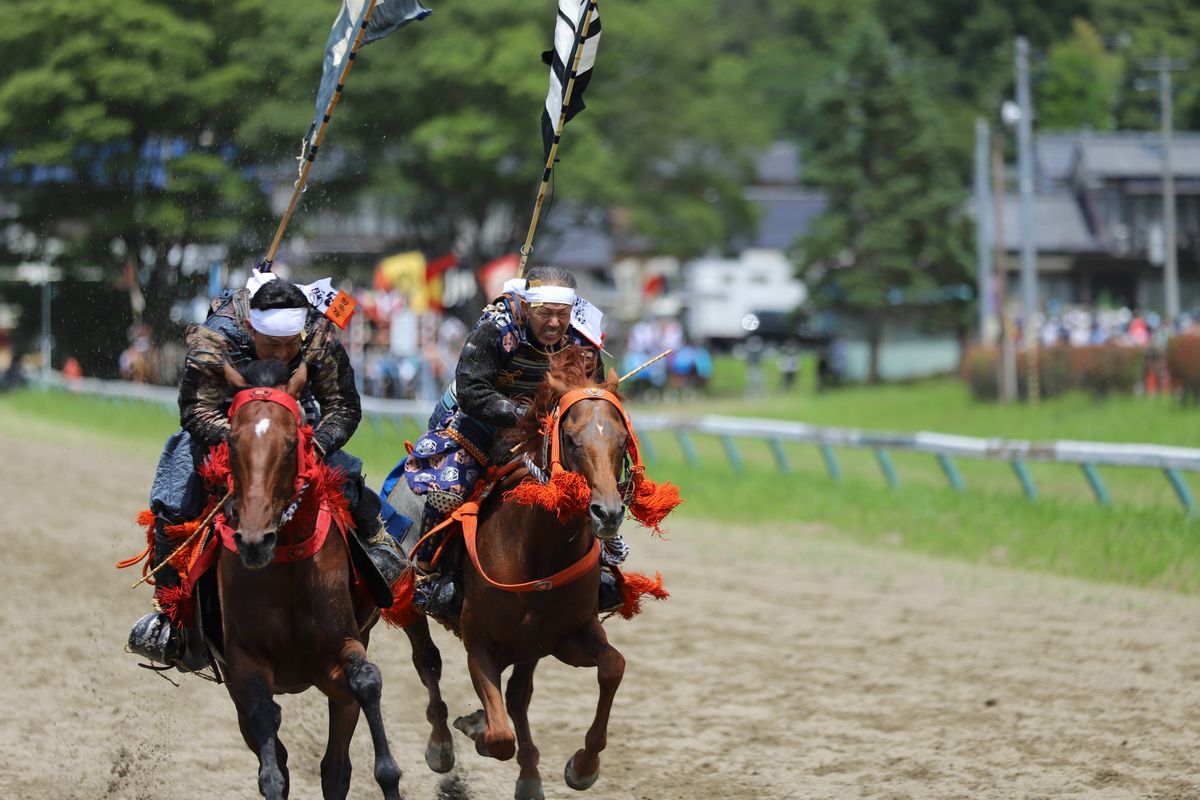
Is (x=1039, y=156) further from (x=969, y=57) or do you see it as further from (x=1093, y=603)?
(x=1093, y=603)

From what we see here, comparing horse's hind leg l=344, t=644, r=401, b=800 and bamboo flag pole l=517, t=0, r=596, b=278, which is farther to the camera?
bamboo flag pole l=517, t=0, r=596, b=278

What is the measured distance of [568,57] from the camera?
822 centimetres

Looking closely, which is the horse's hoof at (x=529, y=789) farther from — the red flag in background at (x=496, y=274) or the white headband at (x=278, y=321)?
the red flag in background at (x=496, y=274)

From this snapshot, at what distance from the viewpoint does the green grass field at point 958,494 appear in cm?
1477

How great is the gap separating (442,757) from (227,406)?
2257mm

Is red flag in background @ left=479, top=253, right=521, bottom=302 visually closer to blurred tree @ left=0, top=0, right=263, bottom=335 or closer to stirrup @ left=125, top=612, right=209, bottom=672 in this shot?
blurred tree @ left=0, top=0, right=263, bottom=335

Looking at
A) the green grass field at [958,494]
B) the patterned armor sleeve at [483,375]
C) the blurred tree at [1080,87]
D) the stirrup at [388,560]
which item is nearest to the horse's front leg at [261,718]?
the stirrup at [388,560]

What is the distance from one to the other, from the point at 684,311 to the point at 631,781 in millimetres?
52807

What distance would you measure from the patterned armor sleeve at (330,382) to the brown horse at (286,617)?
1.39 feet

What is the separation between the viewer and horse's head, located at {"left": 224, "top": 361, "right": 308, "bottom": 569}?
590 centimetres

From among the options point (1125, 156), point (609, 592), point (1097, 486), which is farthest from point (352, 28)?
point (1125, 156)

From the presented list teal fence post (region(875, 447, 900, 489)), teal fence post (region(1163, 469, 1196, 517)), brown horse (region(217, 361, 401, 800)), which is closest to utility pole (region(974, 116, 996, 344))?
teal fence post (region(875, 447, 900, 489))

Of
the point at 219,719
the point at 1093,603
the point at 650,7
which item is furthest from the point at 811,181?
the point at 219,719

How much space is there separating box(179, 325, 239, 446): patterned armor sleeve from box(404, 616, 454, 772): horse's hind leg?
2.01 meters
